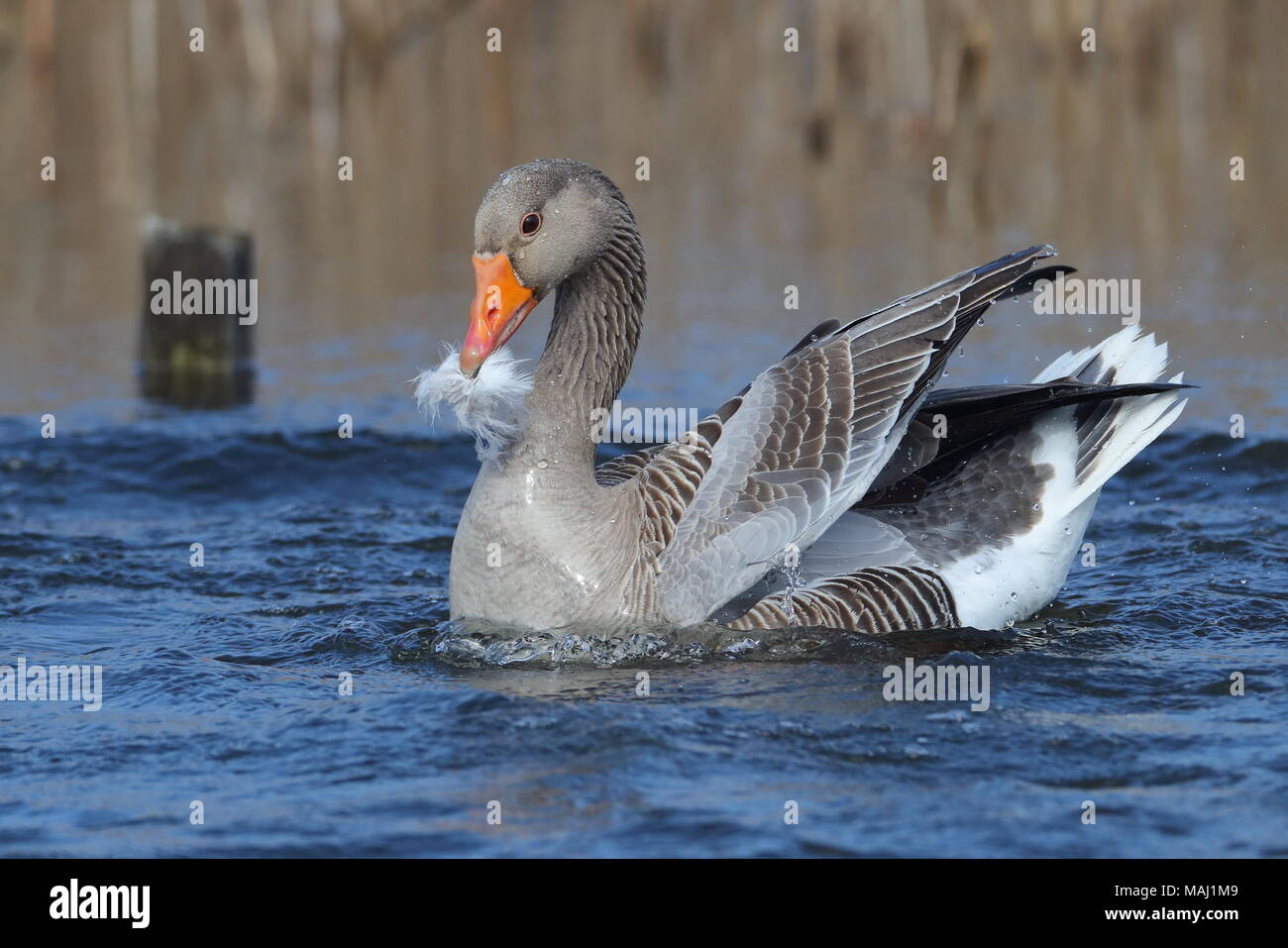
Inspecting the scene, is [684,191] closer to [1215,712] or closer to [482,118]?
[482,118]

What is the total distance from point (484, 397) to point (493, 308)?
0.42 m

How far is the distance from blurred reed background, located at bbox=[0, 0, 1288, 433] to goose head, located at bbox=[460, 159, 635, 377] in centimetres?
550

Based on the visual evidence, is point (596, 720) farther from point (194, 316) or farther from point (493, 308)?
point (194, 316)

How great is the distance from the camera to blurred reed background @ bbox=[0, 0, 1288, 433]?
15.2 metres

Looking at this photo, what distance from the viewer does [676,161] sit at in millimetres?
20297

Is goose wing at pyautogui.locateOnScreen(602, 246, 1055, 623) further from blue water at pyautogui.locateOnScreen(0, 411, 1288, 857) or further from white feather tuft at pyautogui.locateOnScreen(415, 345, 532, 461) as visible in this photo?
white feather tuft at pyautogui.locateOnScreen(415, 345, 532, 461)

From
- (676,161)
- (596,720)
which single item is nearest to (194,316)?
(676,161)

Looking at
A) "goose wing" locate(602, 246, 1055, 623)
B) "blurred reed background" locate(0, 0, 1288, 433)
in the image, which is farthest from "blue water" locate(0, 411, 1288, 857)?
"blurred reed background" locate(0, 0, 1288, 433)

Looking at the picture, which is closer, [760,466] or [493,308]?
[493,308]

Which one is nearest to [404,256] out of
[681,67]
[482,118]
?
[482,118]

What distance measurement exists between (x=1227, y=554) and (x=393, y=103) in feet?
52.6

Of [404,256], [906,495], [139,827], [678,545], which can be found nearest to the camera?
[139,827]

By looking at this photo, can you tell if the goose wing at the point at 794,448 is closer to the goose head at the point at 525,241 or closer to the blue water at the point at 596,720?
the blue water at the point at 596,720

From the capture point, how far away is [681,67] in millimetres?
23781
